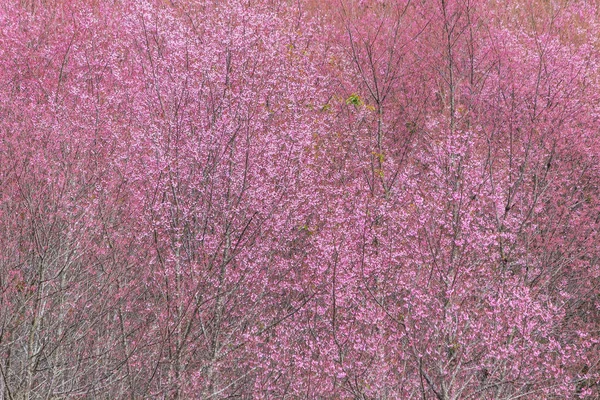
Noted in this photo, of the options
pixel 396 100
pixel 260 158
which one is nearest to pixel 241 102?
pixel 260 158

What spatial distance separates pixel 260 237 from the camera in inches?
472

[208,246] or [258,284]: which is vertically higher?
[208,246]

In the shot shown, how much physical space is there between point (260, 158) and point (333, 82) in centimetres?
792

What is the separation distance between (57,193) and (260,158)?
125 inches

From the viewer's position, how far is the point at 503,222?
39.0 ft

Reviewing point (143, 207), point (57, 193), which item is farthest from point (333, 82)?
point (57, 193)

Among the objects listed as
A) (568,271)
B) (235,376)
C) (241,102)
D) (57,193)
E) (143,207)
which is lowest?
(235,376)

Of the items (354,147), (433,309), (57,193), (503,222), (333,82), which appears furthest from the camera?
(333,82)

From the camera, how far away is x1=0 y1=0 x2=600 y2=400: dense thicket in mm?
9828

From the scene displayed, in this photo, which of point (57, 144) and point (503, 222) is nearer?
point (57, 144)

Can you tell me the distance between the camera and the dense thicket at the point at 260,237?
983 cm

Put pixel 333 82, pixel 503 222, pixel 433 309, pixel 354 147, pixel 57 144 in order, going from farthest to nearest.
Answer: pixel 333 82 < pixel 354 147 < pixel 503 222 < pixel 57 144 < pixel 433 309

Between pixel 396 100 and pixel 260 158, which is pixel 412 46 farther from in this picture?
pixel 260 158

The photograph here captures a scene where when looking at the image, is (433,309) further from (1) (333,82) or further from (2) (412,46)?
(1) (333,82)
